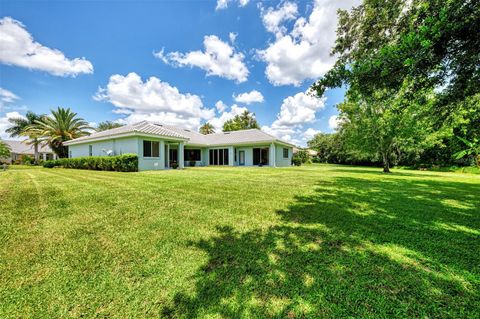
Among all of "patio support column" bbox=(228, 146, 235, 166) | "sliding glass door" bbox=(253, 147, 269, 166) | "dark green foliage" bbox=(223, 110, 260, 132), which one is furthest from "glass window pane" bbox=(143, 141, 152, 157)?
"dark green foliage" bbox=(223, 110, 260, 132)

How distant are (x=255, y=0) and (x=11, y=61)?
861 inches

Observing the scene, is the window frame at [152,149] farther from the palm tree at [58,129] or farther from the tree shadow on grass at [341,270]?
the palm tree at [58,129]

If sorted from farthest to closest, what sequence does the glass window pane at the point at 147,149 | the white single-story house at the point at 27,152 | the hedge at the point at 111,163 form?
the white single-story house at the point at 27,152 → the glass window pane at the point at 147,149 → the hedge at the point at 111,163

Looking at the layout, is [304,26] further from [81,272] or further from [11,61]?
[11,61]

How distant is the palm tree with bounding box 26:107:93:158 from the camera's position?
27406 mm

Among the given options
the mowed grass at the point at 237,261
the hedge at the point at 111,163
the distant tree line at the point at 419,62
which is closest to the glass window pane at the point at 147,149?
the hedge at the point at 111,163

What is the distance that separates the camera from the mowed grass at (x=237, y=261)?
1.93 m

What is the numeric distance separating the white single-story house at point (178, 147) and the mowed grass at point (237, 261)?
1166cm

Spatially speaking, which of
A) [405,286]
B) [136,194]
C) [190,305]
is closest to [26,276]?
[190,305]

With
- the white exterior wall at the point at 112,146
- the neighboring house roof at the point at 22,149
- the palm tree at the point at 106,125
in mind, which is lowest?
the white exterior wall at the point at 112,146

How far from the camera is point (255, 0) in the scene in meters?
12.6

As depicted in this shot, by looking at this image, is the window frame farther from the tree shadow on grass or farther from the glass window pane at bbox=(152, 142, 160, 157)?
the tree shadow on grass

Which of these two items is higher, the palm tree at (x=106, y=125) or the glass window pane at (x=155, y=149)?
the palm tree at (x=106, y=125)

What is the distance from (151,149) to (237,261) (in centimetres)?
1615
